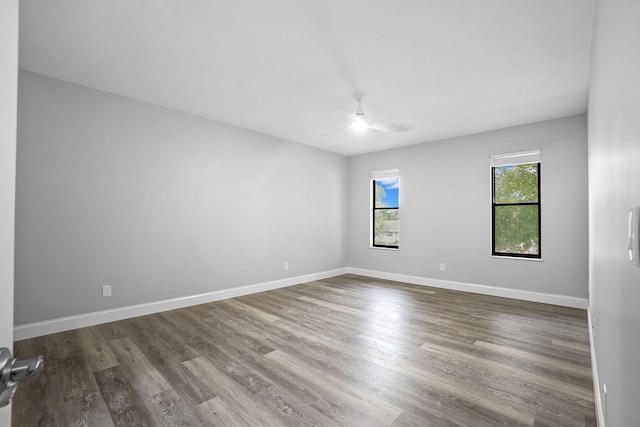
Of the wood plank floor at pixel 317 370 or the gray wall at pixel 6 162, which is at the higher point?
the gray wall at pixel 6 162

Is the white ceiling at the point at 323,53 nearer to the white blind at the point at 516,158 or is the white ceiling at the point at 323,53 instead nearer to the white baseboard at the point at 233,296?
the white blind at the point at 516,158

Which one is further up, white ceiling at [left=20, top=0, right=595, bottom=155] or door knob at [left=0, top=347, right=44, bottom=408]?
white ceiling at [left=20, top=0, right=595, bottom=155]

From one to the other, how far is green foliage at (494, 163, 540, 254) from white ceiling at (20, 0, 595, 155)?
3.01ft

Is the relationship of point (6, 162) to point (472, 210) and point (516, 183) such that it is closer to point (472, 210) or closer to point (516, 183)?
point (472, 210)

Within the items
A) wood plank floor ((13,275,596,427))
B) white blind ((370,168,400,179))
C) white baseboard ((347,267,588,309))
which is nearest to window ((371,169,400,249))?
white blind ((370,168,400,179))

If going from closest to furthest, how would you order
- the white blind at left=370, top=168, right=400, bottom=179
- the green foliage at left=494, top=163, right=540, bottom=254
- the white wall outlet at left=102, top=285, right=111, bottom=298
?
1. the white wall outlet at left=102, top=285, right=111, bottom=298
2. the green foliage at left=494, top=163, right=540, bottom=254
3. the white blind at left=370, top=168, right=400, bottom=179

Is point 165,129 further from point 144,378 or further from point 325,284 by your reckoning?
point 325,284

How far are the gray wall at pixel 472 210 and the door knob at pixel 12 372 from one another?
5.28 meters

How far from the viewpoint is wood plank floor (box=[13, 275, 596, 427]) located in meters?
1.83

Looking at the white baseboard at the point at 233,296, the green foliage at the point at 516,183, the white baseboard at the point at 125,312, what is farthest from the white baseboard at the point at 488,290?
the white baseboard at the point at 125,312

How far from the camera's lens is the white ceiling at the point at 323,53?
2.15 meters

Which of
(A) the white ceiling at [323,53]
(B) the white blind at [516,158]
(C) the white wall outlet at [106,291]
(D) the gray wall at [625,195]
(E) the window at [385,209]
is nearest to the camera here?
(D) the gray wall at [625,195]

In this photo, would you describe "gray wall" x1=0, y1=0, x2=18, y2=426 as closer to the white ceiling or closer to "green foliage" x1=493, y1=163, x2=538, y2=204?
the white ceiling

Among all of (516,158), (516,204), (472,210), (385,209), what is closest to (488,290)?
(472,210)
